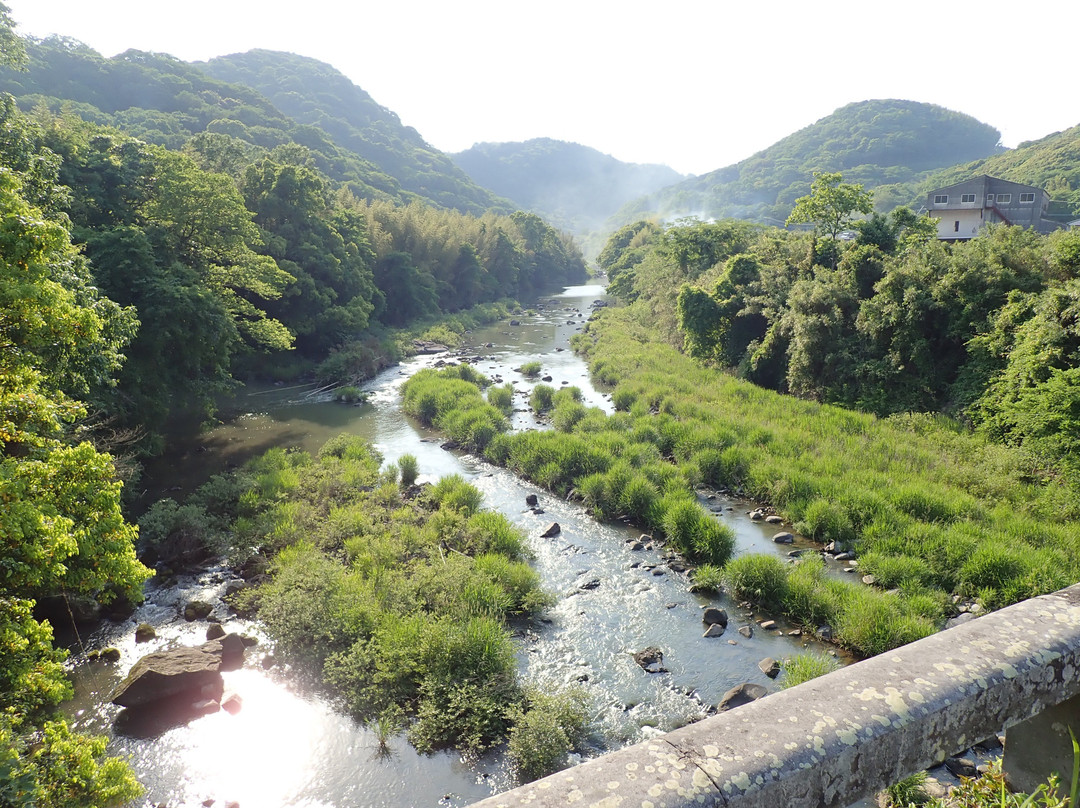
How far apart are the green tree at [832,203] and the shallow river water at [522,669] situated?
18297 millimetres

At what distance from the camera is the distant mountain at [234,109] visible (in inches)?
3019

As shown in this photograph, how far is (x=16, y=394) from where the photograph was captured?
614 cm

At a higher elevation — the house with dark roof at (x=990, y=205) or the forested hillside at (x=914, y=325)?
the house with dark roof at (x=990, y=205)

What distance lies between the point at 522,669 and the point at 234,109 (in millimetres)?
117033

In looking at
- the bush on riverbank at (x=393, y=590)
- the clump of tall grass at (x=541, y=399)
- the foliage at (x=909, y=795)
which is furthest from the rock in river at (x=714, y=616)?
the clump of tall grass at (x=541, y=399)

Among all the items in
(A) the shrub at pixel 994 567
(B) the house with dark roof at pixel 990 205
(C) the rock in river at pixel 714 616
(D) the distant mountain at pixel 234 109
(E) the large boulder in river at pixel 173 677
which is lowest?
(C) the rock in river at pixel 714 616

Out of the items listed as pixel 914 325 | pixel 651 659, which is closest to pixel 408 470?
pixel 651 659

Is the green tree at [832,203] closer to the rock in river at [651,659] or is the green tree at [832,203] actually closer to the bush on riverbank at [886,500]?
the bush on riverbank at [886,500]

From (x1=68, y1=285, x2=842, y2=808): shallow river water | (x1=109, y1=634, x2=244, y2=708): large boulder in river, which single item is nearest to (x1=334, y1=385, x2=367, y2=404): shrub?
(x1=68, y1=285, x2=842, y2=808): shallow river water

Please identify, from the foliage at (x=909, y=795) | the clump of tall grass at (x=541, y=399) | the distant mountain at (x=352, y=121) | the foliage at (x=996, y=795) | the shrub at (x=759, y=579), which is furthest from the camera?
the distant mountain at (x=352, y=121)

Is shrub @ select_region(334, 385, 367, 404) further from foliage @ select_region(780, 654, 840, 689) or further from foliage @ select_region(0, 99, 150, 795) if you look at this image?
foliage @ select_region(780, 654, 840, 689)

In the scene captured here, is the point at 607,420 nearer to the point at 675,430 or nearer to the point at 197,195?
the point at 675,430

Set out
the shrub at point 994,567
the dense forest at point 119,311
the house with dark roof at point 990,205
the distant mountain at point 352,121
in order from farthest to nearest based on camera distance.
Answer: the distant mountain at point 352,121 < the house with dark roof at point 990,205 < the shrub at point 994,567 < the dense forest at point 119,311

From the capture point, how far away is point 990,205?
53.9 meters
